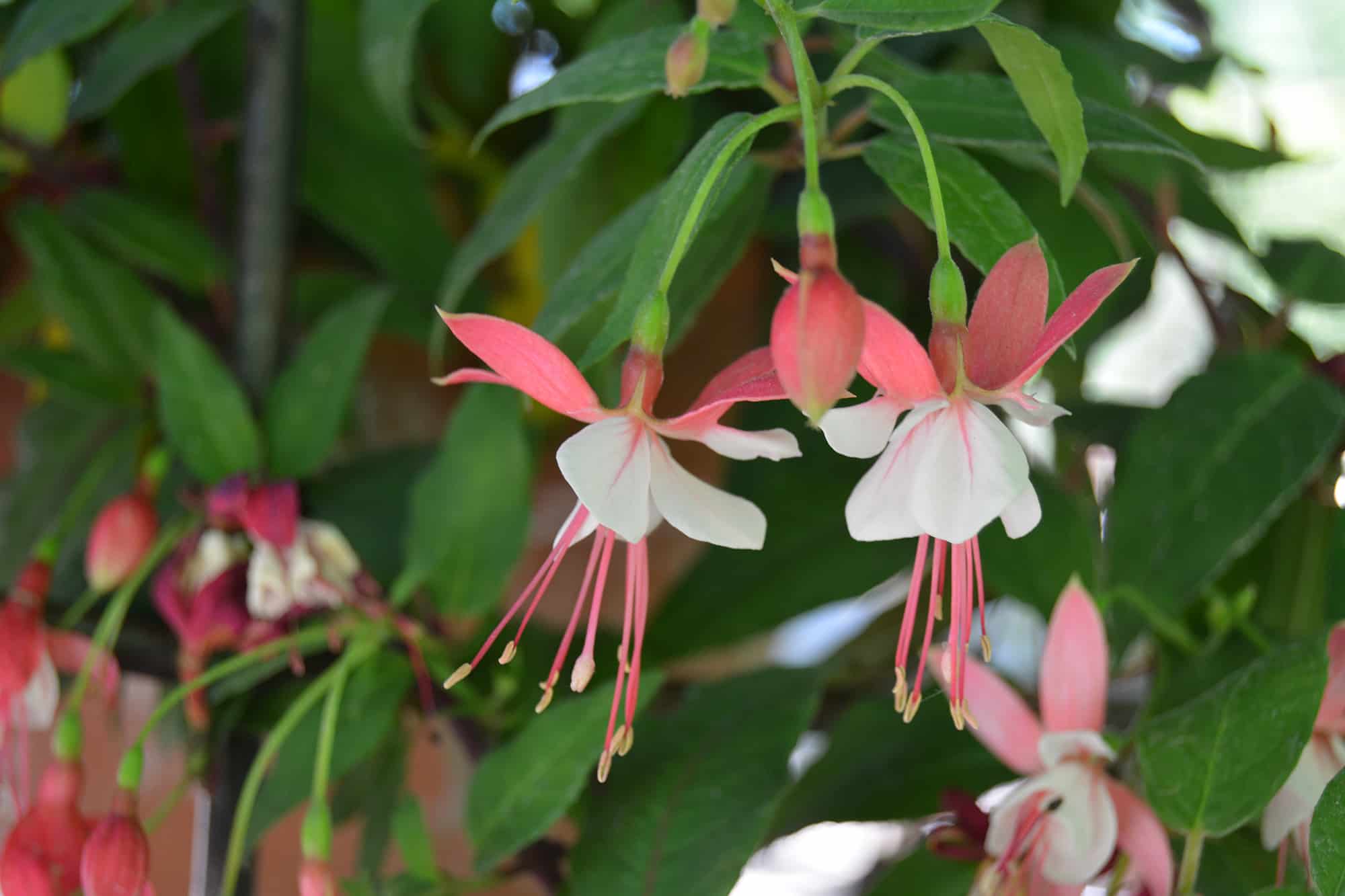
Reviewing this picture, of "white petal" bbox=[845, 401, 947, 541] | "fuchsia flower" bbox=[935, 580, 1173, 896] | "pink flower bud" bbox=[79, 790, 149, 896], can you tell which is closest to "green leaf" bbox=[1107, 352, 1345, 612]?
"fuchsia flower" bbox=[935, 580, 1173, 896]

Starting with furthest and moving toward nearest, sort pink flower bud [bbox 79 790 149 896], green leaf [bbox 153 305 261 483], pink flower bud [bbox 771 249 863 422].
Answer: green leaf [bbox 153 305 261 483] < pink flower bud [bbox 79 790 149 896] < pink flower bud [bbox 771 249 863 422]

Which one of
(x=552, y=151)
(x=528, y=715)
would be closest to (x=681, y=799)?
(x=528, y=715)

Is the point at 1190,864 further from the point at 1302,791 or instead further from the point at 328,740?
the point at 328,740

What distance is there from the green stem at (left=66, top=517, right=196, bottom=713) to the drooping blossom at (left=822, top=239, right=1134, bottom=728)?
24 cm

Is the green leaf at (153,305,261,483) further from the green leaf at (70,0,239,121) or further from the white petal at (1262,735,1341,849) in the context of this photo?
the white petal at (1262,735,1341,849)

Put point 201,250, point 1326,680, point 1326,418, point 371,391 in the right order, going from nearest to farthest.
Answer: point 1326,680 → point 1326,418 → point 201,250 → point 371,391

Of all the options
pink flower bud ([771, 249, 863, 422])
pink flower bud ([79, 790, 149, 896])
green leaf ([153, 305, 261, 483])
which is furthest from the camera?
green leaf ([153, 305, 261, 483])

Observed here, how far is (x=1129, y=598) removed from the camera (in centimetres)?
32

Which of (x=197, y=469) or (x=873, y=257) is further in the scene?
(x=873, y=257)

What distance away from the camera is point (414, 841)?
341mm

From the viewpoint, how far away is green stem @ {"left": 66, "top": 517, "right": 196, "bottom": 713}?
0.33 m

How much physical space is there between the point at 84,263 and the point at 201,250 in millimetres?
42

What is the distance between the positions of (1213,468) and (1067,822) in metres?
0.14

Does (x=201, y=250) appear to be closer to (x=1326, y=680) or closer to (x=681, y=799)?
(x=681, y=799)
